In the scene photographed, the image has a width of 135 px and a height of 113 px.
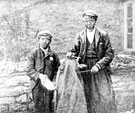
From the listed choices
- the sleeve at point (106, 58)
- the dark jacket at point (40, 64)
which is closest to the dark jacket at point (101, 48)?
the sleeve at point (106, 58)

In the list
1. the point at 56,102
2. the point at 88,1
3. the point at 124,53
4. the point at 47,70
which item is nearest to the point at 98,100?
the point at 56,102

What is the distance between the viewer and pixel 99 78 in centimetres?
232

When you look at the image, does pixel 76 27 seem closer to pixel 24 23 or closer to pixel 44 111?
pixel 24 23

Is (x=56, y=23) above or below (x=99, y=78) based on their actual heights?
above

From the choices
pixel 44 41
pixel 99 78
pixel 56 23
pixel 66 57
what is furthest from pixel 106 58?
pixel 56 23

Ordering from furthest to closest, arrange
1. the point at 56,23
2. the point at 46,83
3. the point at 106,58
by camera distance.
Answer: the point at 56,23 < the point at 106,58 < the point at 46,83

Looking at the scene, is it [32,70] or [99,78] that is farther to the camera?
[99,78]

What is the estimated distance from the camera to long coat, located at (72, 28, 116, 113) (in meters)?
2.29

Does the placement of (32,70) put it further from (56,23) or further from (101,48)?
(56,23)

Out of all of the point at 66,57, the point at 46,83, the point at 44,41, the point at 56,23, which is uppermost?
the point at 56,23

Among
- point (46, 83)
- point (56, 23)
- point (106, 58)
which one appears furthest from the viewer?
point (56, 23)

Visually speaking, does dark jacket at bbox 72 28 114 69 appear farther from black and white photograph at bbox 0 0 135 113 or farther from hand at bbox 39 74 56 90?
hand at bbox 39 74 56 90

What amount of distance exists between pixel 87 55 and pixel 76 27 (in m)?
0.67

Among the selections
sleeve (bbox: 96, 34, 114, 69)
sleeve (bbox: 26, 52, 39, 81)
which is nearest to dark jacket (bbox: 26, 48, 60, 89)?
sleeve (bbox: 26, 52, 39, 81)
